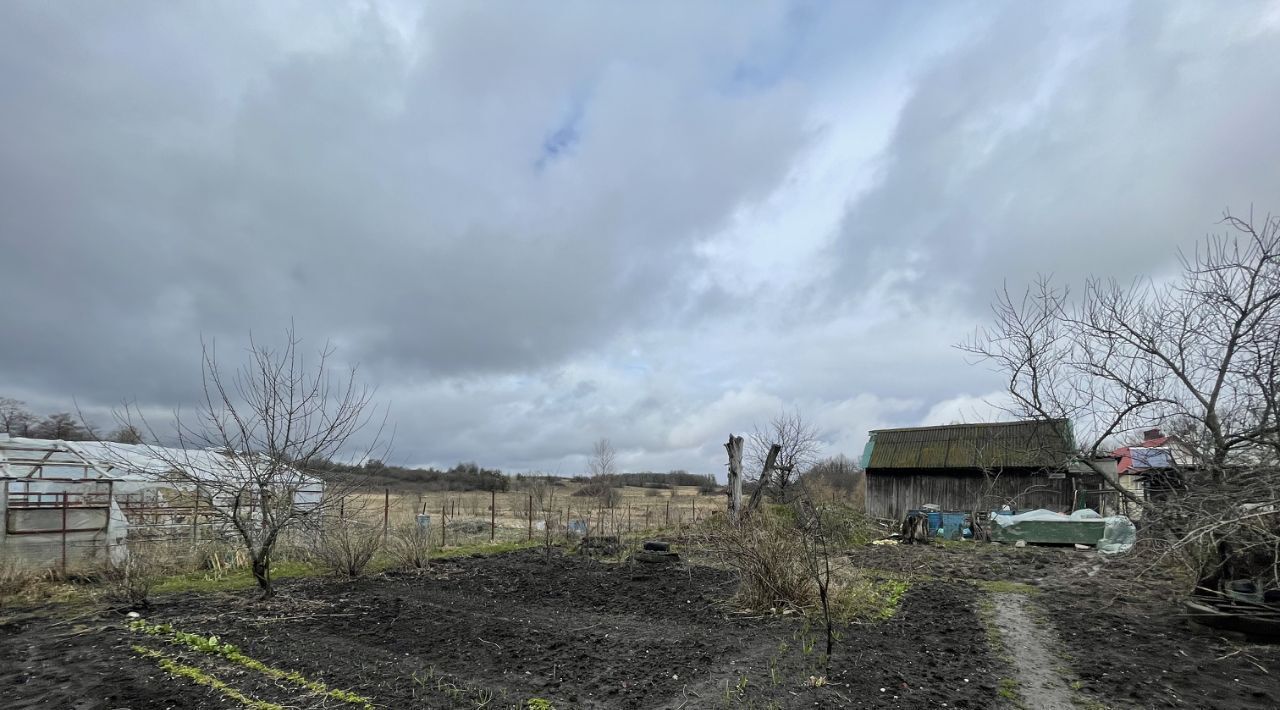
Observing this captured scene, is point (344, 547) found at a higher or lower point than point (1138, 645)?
higher

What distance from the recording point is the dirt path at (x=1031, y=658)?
4812 mm

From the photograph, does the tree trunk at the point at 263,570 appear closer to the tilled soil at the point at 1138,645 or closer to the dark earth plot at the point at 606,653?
the dark earth plot at the point at 606,653

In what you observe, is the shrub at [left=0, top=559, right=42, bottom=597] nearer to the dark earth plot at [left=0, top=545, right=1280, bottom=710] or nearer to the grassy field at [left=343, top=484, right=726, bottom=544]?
the dark earth plot at [left=0, top=545, right=1280, bottom=710]

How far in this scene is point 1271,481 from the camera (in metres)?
5.91

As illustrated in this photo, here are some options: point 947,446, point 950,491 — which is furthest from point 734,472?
point 947,446

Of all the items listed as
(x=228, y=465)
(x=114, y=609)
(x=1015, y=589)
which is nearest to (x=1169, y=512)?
(x=1015, y=589)

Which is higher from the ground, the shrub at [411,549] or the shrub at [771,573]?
the shrub at [771,573]

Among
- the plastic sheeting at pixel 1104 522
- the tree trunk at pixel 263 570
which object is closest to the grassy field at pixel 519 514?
the tree trunk at pixel 263 570

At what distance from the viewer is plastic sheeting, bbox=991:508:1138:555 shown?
601 inches

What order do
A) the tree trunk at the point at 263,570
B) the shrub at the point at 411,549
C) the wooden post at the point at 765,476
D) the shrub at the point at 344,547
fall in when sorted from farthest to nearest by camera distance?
1. the wooden post at the point at 765,476
2. the shrub at the point at 411,549
3. the shrub at the point at 344,547
4. the tree trunk at the point at 263,570

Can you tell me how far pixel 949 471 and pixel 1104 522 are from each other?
25.0 feet

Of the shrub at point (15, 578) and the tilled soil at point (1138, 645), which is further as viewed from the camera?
the shrub at point (15, 578)

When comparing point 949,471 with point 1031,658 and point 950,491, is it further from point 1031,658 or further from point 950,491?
point 1031,658

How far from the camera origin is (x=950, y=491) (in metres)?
24.0
